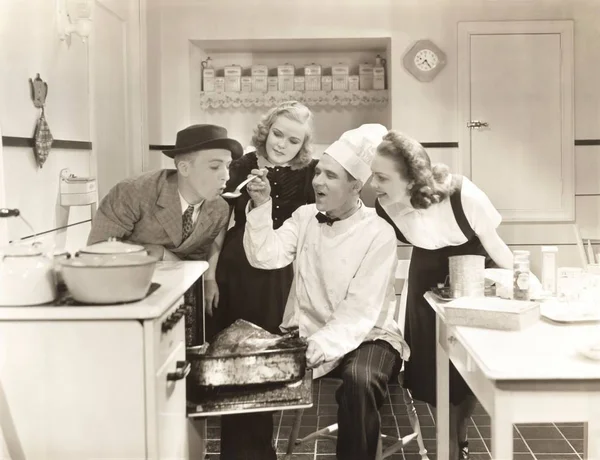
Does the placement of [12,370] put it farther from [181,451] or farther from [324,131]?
[324,131]

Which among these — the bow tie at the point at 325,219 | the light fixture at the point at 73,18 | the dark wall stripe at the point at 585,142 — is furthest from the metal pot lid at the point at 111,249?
the dark wall stripe at the point at 585,142

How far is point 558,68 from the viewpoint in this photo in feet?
14.7

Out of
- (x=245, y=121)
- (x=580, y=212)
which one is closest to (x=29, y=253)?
(x=245, y=121)

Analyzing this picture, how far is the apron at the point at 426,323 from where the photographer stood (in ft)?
8.93

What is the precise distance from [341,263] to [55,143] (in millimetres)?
1315

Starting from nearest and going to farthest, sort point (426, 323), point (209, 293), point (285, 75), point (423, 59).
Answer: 1. point (426, 323)
2. point (209, 293)
3. point (423, 59)
4. point (285, 75)

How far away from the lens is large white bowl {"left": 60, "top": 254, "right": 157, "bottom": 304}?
164 cm

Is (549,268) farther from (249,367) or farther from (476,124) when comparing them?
(476,124)

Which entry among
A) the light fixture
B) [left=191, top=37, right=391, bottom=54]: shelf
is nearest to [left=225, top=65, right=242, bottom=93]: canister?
[left=191, top=37, right=391, bottom=54]: shelf

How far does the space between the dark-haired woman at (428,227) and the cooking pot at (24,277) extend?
1300 millimetres

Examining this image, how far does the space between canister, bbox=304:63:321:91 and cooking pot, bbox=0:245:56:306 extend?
3155 mm

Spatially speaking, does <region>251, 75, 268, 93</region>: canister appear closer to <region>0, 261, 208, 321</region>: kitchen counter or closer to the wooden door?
the wooden door

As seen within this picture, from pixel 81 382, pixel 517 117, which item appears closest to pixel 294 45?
pixel 517 117

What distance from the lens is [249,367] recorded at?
2023mm
